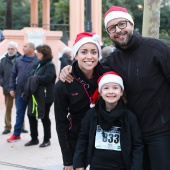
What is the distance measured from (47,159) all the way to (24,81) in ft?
5.97

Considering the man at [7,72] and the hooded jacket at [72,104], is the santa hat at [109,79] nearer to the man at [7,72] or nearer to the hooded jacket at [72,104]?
the hooded jacket at [72,104]

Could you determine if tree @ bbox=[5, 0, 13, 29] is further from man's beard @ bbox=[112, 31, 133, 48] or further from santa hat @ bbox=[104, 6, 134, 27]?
man's beard @ bbox=[112, 31, 133, 48]

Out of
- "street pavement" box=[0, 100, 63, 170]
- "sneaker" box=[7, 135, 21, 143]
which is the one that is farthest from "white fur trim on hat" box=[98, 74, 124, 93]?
"sneaker" box=[7, 135, 21, 143]

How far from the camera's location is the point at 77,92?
3572mm

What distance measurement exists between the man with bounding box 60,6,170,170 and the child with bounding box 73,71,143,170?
0.26 feet

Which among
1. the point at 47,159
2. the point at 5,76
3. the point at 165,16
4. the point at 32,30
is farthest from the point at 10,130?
the point at 165,16

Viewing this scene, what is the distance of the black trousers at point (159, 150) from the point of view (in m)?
3.30

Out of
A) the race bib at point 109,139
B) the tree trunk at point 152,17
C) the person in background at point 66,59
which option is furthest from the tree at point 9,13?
the race bib at point 109,139

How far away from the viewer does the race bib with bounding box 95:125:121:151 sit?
3.34m

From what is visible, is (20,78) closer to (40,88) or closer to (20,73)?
(20,73)

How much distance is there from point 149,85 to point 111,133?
1.59 ft

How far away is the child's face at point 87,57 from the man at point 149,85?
0.23 metres

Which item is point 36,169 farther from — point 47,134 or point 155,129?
point 155,129

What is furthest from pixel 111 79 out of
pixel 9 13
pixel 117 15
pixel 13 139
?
pixel 9 13
